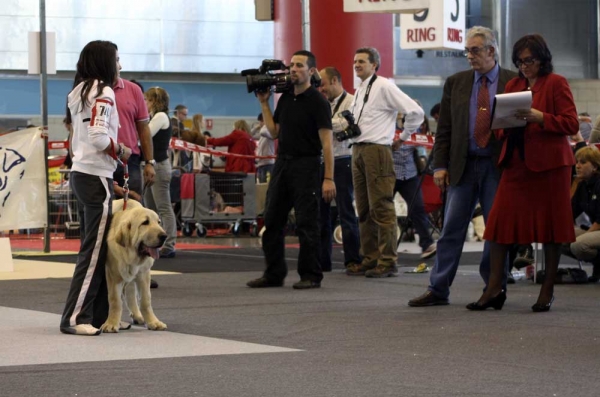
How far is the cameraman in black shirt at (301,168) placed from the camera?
993cm

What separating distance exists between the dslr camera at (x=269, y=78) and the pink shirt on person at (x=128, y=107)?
1199mm

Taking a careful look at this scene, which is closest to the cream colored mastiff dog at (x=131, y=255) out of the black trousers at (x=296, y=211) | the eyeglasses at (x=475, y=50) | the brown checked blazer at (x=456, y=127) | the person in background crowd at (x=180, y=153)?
the brown checked blazer at (x=456, y=127)

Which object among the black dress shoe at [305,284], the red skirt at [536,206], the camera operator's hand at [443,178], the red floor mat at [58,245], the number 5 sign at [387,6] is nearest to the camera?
the red skirt at [536,206]

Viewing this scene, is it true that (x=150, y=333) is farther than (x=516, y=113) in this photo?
No

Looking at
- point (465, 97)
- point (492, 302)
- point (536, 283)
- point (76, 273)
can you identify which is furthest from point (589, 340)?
point (536, 283)

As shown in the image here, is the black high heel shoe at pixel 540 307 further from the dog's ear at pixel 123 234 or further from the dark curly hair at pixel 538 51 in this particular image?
the dog's ear at pixel 123 234

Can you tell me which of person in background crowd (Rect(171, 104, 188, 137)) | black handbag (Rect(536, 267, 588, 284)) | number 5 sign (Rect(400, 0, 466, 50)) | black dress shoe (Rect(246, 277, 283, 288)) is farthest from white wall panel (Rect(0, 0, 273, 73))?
black handbag (Rect(536, 267, 588, 284))

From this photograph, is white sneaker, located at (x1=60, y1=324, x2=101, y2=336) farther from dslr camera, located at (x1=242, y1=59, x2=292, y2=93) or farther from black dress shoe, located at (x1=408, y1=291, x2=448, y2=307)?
dslr camera, located at (x1=242, y1=59, x2=292, y2=93)

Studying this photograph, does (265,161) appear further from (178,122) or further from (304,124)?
(304,124)

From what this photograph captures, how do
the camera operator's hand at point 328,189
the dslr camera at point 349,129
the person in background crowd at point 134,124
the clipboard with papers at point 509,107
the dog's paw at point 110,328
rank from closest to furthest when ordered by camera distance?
the dog's paw at point 110,328
the clipboard with papers at point 509,107
the person in background crowd at point 134,124
the camera operator's hand at point 328,189
the dslr camera at point 349,129

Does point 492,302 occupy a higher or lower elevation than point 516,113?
lower

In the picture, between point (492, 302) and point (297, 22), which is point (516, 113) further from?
point (297, 22)

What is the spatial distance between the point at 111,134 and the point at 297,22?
1216 cm

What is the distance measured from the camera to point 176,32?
30422 millimetres
